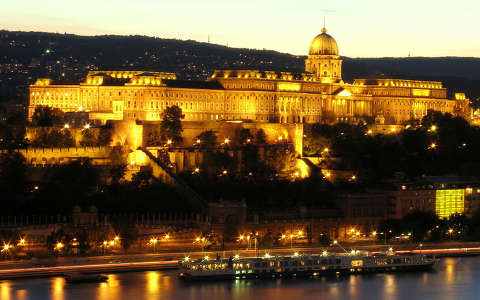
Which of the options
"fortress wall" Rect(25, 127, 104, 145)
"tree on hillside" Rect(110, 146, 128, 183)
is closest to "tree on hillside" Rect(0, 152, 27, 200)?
"tree on hillside" Rect(110, 146, 128, 183)

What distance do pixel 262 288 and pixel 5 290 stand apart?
1352 centimetres

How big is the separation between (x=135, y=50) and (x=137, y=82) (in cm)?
5402

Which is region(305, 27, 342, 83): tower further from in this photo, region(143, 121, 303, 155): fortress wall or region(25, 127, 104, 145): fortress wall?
region(25, 127, 104, 145): fortress wall

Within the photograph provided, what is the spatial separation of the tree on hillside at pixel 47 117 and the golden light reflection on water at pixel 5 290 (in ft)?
103

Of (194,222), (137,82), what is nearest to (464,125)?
(137,82)

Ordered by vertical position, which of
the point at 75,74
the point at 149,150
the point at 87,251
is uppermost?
the point at 75,74

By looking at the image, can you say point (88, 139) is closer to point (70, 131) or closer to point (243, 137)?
point (70, 131)

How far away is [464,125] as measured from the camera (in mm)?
117312

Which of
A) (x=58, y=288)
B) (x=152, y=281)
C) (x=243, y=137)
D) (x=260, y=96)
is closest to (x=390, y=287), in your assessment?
(x=152, y=281)

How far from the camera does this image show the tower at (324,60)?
456 ft

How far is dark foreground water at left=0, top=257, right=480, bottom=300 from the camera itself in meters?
70.2

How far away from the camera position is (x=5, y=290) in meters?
69.8

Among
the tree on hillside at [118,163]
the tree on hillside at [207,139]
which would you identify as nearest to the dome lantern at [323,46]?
the tree on hillside at [207,139]

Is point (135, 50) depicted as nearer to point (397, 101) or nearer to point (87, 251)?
point (397, 101)
